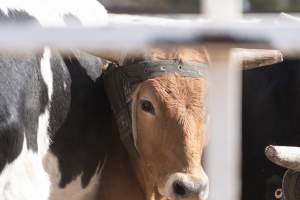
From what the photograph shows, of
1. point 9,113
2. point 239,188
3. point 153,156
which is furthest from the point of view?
point 239,188

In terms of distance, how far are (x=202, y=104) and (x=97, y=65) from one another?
33 centimetres

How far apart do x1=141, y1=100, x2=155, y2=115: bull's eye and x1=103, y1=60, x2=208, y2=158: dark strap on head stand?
0.13 feet

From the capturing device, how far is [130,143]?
80.0 inches

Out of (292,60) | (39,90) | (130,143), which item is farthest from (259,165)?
(39,90)

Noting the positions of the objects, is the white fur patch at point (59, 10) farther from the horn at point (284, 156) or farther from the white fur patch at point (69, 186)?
the horn at point (284, 156)

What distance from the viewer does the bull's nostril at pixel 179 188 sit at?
184cm

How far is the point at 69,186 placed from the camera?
2010 millimetres

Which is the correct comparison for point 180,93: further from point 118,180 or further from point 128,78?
point 118,180

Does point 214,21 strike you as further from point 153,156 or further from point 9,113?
point 153,156

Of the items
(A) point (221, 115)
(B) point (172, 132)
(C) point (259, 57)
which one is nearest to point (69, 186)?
(B) point (172, 132)

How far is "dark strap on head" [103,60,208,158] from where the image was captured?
1.98 metres

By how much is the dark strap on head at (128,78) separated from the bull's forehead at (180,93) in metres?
0.01

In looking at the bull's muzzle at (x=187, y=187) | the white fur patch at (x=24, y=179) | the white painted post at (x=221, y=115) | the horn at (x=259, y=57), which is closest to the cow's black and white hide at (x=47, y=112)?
the white fur patch at (x=24, y=179)

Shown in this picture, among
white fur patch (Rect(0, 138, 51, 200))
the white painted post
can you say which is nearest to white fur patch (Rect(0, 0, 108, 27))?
white fur patch (Rect(0, 138, 51, 200))
